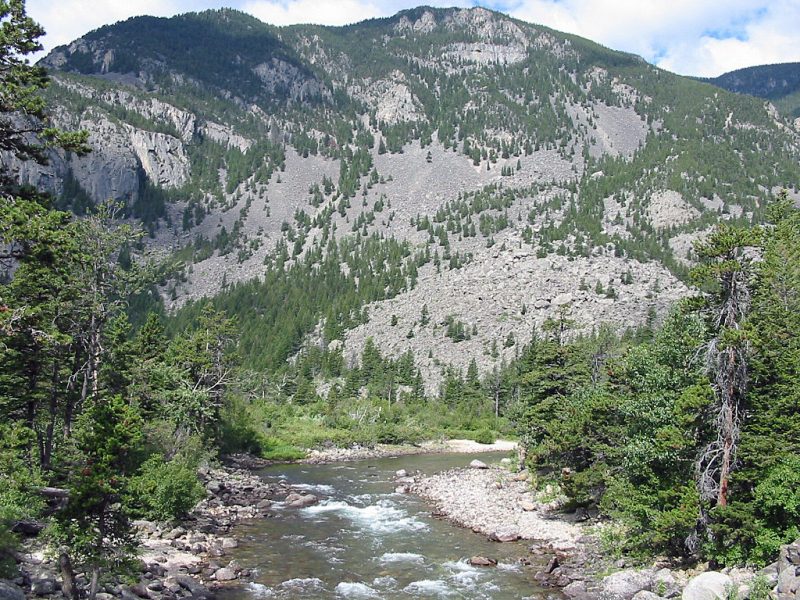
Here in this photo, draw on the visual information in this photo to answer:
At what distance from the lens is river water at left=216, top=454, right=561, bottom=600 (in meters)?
24.5

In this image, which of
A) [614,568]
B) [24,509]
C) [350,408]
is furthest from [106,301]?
[350,408]

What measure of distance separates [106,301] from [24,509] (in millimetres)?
9563

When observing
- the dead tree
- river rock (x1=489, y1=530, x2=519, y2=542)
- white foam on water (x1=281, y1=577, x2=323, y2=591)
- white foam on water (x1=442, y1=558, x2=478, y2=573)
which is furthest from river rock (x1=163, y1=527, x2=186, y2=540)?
the dead tree

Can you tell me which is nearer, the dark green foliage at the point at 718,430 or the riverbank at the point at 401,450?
the dark green foliage at the point at 718,430

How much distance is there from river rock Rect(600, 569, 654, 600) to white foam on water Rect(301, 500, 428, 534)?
1436 cm

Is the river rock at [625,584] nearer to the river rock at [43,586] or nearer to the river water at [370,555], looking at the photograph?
the river water at [370,555]

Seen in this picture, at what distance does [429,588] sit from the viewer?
984 inches

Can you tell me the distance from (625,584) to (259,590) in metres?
14.6

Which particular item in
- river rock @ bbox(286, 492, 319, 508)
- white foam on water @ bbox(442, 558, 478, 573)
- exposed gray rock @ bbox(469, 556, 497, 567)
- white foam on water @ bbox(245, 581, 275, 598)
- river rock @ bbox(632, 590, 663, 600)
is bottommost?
river rock @ bbox(286, 492, 319, 508)

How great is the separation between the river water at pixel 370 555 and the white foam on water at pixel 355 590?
4 cm

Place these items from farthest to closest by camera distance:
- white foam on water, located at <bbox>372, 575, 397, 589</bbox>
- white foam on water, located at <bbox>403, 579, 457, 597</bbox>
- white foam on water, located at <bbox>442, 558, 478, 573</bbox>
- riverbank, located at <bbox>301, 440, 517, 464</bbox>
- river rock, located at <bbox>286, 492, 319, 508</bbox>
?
1. riverbank, located at <bbox>301, 440, 517, 464</bbox>
2. river rock, located at <bbox>286, 492, 319, 508</bbox>
3. white foam on water, located at <bbox>442, 558, 478, 573</bbox>
4. white foam on water, located at <bbox>372, 575, 397, 589</bbox>
5. white foam on water, located at <bbox>403, 579, 457, 597</bbox>

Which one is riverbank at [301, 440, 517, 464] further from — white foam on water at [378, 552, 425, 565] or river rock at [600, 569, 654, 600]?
river rock at [600, 569, 654, 600]

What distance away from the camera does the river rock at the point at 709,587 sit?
60.7ft

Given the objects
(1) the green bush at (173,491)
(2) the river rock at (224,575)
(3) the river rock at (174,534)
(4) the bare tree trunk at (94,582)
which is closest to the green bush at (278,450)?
(1) the green bush at (173,491)
